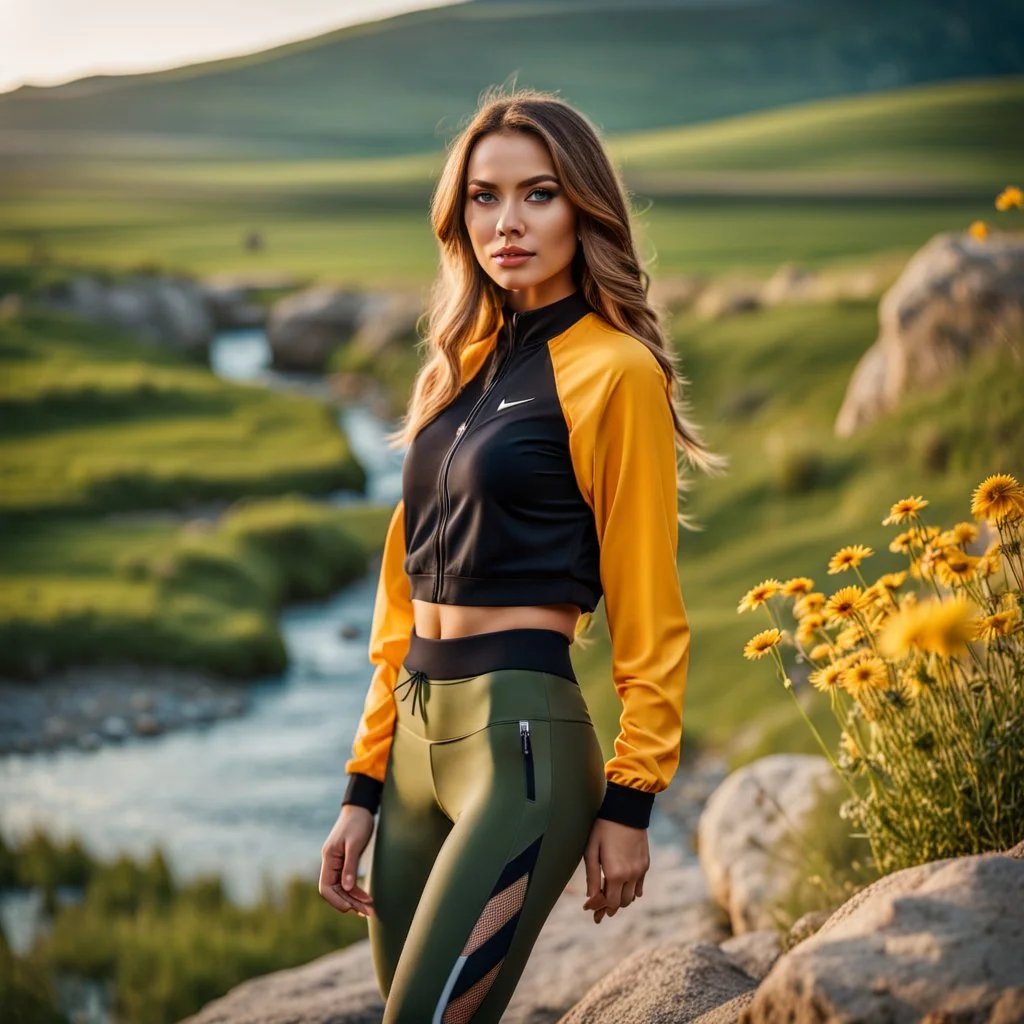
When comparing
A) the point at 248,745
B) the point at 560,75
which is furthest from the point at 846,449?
the point at 560,75

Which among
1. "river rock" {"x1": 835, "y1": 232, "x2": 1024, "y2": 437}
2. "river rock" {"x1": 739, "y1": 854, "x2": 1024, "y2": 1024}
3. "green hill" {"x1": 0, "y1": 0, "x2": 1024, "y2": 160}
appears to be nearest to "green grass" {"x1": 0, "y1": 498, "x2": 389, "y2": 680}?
"river rock" {"x1": 835, "y1": 232, "x2": 1024, "y2": 437}

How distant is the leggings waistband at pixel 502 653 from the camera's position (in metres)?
2.39

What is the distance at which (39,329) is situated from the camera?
20.6m

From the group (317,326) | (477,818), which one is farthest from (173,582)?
(317,326)

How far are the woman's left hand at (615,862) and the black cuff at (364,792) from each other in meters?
0.59

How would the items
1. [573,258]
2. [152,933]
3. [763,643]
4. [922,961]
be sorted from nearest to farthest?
[922,961], [573,258], [763,643], [152,933]

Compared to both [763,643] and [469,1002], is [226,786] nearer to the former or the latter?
[763,643]

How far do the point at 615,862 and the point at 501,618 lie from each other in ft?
1.67

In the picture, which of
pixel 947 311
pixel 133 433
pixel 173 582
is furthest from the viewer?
pixel 133 433

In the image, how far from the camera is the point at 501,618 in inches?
96.2

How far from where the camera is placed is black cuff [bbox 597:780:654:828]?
230 cm

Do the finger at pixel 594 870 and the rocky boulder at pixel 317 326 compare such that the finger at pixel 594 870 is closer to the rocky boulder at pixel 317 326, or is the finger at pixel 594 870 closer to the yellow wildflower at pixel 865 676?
the yellow wildflower at pixel 865 676

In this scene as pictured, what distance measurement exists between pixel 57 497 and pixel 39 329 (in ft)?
25.2

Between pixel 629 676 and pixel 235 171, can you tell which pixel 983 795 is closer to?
pixel 629 676
